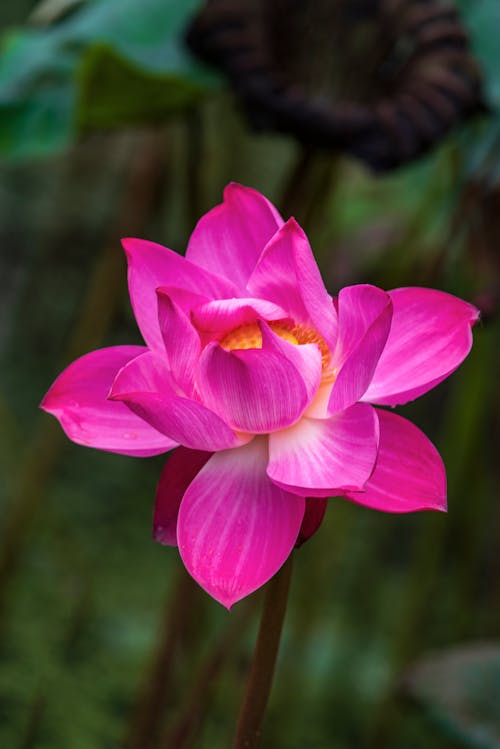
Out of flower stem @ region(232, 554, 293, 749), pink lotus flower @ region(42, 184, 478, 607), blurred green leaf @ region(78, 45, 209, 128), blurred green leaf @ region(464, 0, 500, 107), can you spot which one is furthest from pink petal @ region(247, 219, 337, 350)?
blurred green leaf @ region(464, 0, 500, 107)

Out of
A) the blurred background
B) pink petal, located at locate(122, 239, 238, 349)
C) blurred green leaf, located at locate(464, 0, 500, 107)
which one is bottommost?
the blurred background

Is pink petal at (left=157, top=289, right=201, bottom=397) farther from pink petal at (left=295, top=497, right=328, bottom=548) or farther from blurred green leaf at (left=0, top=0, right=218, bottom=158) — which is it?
blurred green leaf at (left=0, top=0, right=218, bottom=158)

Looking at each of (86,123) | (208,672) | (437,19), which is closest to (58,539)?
(86,123)

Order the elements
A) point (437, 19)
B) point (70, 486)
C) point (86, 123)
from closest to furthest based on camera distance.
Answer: point (437, 19) < point (86, 123) < point (70, 486)

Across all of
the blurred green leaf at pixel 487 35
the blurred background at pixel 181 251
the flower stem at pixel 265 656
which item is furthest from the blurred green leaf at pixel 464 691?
the blurred green leaf at pixel 487 35

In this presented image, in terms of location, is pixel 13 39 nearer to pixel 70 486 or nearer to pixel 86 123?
pixel 86 123

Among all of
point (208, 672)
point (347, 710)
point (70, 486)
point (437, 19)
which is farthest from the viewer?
point (70, 486)

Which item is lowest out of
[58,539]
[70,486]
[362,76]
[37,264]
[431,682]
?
[70,486]
